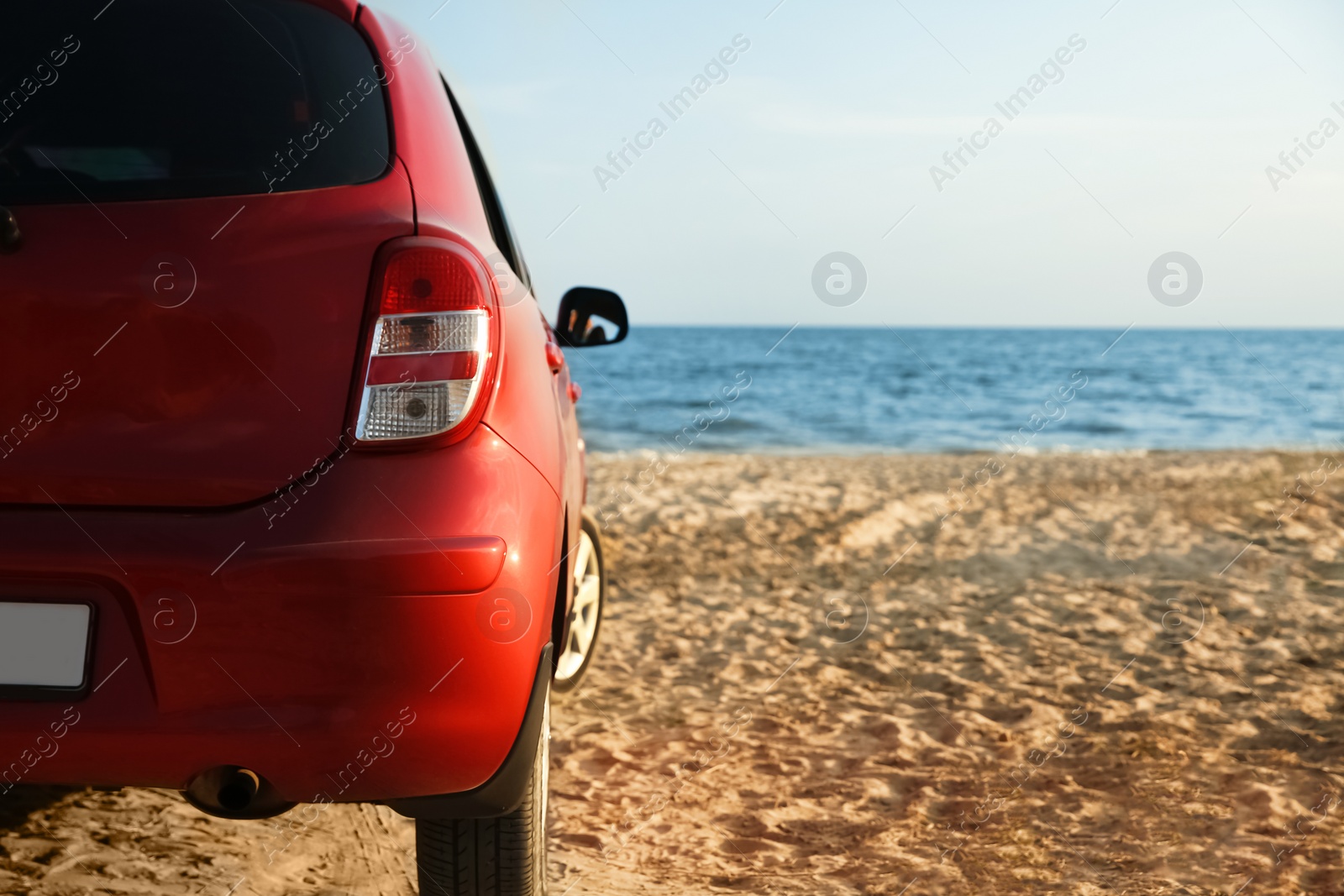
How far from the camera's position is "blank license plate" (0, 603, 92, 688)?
1.45 meters

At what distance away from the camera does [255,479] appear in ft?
4.96

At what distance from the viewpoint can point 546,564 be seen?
1.73 metres

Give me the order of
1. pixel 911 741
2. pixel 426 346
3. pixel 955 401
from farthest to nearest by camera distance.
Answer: pixel 955 401
pixel 911 741
pixel 426 346

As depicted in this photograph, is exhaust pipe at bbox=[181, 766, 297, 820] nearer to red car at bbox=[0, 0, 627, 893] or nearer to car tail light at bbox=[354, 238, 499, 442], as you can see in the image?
red car at bbox=[0, 0, 627, 893]

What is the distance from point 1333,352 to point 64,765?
222 ft

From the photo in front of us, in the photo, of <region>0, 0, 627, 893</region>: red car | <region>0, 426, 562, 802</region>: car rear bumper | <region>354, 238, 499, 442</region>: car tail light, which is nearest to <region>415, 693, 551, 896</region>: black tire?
<region>0, 0, 627, 893</region>: red car

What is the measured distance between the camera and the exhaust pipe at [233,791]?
4.96 feet

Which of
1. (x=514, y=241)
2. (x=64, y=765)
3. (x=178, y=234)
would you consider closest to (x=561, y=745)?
(x=514, y=241)

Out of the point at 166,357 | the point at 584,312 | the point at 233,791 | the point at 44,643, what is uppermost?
the point at 584,312

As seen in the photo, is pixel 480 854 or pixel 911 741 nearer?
pixel 480 854

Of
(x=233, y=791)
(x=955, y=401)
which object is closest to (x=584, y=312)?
(x=233, y=791)

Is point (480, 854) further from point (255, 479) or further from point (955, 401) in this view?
point (955, 401)

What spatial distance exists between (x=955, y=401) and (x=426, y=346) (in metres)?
25.8

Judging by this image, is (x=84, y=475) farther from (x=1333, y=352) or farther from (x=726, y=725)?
(x=1333, y=352)
